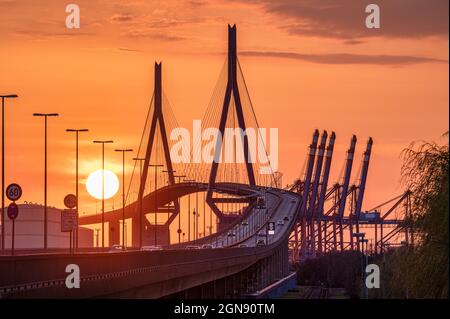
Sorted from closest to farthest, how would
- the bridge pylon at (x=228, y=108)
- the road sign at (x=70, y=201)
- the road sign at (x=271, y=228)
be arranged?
the road sign at (x=70, y=201) → the bridge pylon at (x=228, y=108) → the road sign at (x=271, y=228)

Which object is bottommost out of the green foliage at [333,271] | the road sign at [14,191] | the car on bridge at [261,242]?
the green foliage at [333,271]

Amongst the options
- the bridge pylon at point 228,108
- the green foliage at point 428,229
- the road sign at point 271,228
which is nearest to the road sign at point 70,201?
the green foliage at point 428,229

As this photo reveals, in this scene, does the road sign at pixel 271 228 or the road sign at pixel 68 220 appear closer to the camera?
the road sign at pixel 68 220

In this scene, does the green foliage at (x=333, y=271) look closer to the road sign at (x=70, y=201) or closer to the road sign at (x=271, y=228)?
the road sign at (x=271, y=228)

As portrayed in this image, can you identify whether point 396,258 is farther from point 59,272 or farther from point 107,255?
point 107,255

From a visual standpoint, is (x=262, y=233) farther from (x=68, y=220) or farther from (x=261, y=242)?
(x=68, y=220)

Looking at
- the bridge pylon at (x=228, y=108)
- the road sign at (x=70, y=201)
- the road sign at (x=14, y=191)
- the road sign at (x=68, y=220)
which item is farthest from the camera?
the bridge pylon at (x=228, y=108)

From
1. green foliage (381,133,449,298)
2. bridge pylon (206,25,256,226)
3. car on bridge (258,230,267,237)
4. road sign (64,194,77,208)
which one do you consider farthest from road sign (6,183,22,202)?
car on bridge (258,230,267,237)

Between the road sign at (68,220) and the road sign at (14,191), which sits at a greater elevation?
the road sign at (14,191)

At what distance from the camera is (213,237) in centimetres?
18900

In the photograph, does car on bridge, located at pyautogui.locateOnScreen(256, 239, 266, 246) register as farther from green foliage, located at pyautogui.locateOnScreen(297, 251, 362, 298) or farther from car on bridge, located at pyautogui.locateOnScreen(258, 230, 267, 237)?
car on bridge, located at pyautogui.locateOnScreen(258, 230, 267, 237)

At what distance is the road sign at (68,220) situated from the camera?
6856cm

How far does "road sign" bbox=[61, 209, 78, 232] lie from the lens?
68562 millimetres
